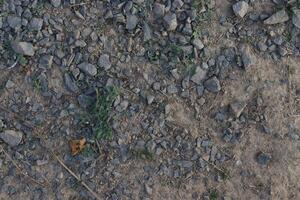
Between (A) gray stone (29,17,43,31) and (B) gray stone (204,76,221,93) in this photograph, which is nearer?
(A) gray stone (29,17,43,31)

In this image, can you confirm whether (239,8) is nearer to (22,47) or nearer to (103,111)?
(103,111)

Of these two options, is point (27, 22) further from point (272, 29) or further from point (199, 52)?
point (272, 29)

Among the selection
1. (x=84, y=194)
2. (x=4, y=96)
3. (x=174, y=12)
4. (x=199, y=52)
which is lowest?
(x=84, y=194)

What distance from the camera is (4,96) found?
14.5 feet

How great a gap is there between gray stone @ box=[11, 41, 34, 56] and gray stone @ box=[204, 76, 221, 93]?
1.51m

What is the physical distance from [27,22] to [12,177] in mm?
1322

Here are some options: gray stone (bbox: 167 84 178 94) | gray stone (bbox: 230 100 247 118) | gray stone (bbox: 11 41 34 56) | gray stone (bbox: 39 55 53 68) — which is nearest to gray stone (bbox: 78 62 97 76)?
gray stone (bbox: 39 55 53 68)

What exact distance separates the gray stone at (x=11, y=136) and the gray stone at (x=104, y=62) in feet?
2.99

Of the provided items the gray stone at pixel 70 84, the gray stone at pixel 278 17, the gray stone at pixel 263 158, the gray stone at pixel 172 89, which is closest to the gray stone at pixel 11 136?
the gray stone at pixel 70 84

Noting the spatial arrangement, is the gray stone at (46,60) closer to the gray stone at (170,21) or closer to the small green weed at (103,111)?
the small green weed at (103,111)

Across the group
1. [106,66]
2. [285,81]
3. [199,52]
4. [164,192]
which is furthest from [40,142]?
[285,81]

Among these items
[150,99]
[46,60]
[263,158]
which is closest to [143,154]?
[150,99]

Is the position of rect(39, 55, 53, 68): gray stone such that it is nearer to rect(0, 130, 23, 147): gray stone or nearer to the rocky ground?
the rocky ground

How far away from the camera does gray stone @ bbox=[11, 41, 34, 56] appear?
4.33 meters
